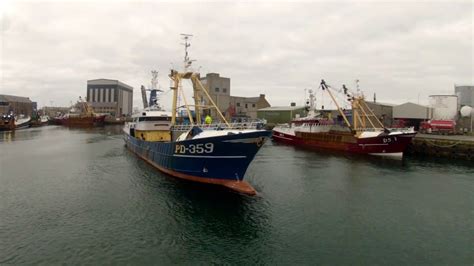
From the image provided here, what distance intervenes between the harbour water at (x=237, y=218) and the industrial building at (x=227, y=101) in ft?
220

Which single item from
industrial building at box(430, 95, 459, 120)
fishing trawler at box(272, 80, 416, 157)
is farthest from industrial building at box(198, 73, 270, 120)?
industrial building at box(430, 95, 459, 120)

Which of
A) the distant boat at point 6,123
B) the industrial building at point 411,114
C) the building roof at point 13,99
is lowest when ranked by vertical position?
the distant boat at point 6,123

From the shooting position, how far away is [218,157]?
21578 millimetres

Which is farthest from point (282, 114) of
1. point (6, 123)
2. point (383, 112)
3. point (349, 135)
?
point (6, 123)

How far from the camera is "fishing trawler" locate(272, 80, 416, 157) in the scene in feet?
134

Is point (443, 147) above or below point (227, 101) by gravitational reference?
below

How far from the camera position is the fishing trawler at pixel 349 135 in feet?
134

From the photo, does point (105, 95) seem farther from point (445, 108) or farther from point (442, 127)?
point (442, 127)

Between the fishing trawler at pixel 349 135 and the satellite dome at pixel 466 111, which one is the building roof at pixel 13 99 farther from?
the satellite dome at pixel 466 111

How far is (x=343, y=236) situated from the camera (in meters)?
15.1

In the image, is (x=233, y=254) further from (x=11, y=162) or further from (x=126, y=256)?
(x=11, y=162)

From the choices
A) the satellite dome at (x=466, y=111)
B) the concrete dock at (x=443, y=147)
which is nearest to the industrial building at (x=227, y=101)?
the satellite dome at (x=466, y=111)

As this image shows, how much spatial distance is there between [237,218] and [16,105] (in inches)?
6883

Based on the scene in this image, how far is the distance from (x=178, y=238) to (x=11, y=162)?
28.5 metres
